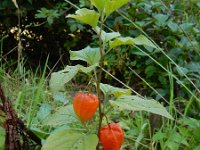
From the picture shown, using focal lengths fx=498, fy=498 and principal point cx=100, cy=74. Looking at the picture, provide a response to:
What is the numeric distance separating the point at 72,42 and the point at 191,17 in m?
1.15

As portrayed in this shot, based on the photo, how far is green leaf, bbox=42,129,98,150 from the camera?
0.99m

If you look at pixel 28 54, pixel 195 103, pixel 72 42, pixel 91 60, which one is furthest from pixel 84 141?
pixel 28 54

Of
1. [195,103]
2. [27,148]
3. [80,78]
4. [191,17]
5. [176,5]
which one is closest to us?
[27,148]

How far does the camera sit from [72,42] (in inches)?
159

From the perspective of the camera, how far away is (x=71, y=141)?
39.6 inches

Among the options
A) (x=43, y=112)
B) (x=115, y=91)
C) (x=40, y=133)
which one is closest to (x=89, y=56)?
(x=115, y=91)

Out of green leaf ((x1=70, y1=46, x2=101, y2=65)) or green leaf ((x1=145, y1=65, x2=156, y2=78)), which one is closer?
green leaf ((x1=70, y1=46, x2=101, y2=65))

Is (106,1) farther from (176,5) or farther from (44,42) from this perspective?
(44,42)

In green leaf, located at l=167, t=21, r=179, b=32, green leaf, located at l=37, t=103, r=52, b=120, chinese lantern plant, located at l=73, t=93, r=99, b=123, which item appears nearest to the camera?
chinese lantern plant, located at l=73, t=93, r=99, b=123

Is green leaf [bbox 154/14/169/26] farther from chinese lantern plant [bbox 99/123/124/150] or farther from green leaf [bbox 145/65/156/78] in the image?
chinese lantern plant [bbox 99/123/124/150]

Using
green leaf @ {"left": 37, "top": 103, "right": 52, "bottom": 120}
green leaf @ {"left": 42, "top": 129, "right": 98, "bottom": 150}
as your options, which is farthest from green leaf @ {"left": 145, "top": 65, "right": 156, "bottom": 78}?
green leaf @ {"left": 42, "top": 129, "right": 98, "bottom": 150}

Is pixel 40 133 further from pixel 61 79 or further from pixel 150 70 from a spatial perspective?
pixel 150 70

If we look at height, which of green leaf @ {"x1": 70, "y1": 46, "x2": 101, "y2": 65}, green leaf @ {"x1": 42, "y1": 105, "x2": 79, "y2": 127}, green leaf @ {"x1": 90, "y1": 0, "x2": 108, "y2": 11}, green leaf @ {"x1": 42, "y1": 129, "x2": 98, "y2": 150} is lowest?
green leaf @ {"x1": 42, "y1": 129, "x2": 98, "y2": 150}

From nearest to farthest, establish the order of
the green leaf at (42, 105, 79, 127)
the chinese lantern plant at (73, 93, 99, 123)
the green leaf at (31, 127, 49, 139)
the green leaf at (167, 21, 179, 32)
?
the chinese lantern plant at (73, 93, 99, 123) → the green leaf at (42, 105, 79, 127) → the green leaf at (31, 127, 49, 139) → the green leaf at (167, 21, 179, 32)
